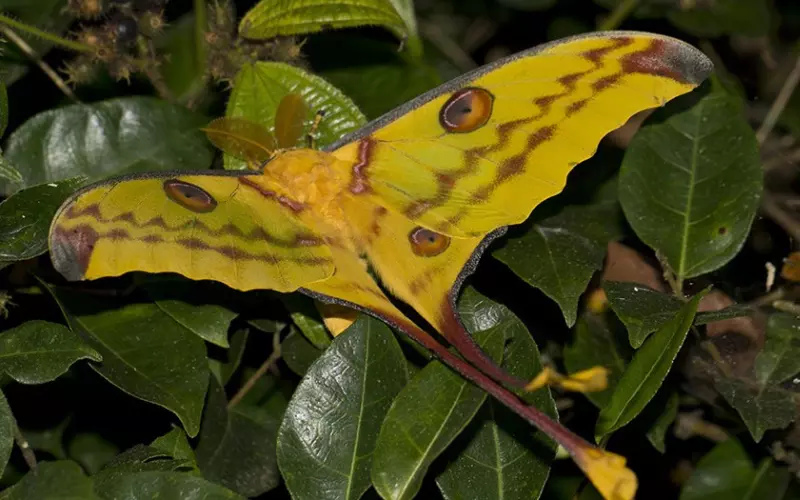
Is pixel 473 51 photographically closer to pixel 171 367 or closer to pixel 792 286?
pixel 792 286

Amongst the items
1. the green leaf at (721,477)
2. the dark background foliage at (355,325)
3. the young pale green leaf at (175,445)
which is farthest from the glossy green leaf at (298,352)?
the green leaf at (721,477)

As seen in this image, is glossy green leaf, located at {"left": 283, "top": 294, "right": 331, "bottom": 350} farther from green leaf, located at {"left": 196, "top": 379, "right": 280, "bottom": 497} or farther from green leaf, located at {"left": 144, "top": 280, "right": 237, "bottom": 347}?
green leaf, located at {"left": 196, "top": 379, "right": 280, "bottom": 497}

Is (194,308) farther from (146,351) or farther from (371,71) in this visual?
(371,71)

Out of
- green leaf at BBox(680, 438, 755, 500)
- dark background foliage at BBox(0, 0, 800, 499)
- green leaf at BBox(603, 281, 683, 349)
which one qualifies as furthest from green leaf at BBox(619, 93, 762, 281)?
green leaf at BBox(680, 438, 755, 500)

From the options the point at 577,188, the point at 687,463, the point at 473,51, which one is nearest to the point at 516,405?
the point at 577,188

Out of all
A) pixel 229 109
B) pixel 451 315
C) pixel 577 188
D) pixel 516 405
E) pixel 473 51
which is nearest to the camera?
pixel 516 405

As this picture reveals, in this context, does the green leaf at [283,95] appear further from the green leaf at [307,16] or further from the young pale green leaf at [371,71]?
the young pale green leaf at [371,71]
